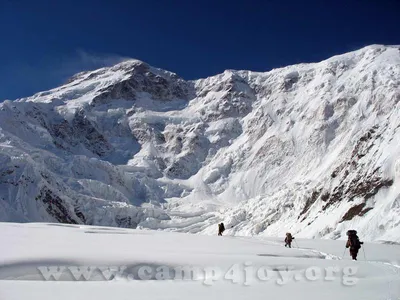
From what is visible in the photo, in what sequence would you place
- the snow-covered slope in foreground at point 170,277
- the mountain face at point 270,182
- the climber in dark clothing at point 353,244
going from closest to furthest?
the snow-covered slope in foreground at point 170,277
the climber in dark clothing at point 353,244
the mountain face at point 270,182

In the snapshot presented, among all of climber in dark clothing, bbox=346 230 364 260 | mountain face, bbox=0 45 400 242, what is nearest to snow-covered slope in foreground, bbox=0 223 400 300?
climber in dark clothing, bbox=346 230 364 260

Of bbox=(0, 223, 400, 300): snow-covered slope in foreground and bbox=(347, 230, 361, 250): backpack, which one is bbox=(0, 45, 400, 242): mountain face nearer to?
bbox=(347, 230, 361, 250): backpack

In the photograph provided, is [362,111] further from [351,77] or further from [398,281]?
[398,281]

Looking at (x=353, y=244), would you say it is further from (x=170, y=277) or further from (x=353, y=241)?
(x=170, y=277)

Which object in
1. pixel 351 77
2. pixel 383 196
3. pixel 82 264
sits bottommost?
pixel 82 264

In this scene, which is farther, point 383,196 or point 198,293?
point 383,196

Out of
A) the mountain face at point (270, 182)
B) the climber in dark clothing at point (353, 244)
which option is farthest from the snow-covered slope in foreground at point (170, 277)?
the mountain face at point (270, 182)

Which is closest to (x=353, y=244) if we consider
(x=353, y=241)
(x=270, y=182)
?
A: (x=353, y=241)

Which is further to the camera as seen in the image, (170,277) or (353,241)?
(353,241)

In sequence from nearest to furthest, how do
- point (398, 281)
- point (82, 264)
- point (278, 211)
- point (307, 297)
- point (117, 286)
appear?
point (307, 297) → point (117, 286) → point (398, 281) → point (82, 264) → point (278, 211)

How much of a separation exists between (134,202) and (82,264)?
520 feet

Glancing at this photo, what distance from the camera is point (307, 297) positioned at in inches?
344

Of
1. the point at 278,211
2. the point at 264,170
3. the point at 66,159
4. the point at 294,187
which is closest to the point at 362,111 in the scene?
the point at 264,170

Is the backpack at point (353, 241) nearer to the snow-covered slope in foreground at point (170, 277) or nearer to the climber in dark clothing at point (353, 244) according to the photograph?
the climber in dark clothing at point (353, 244)
